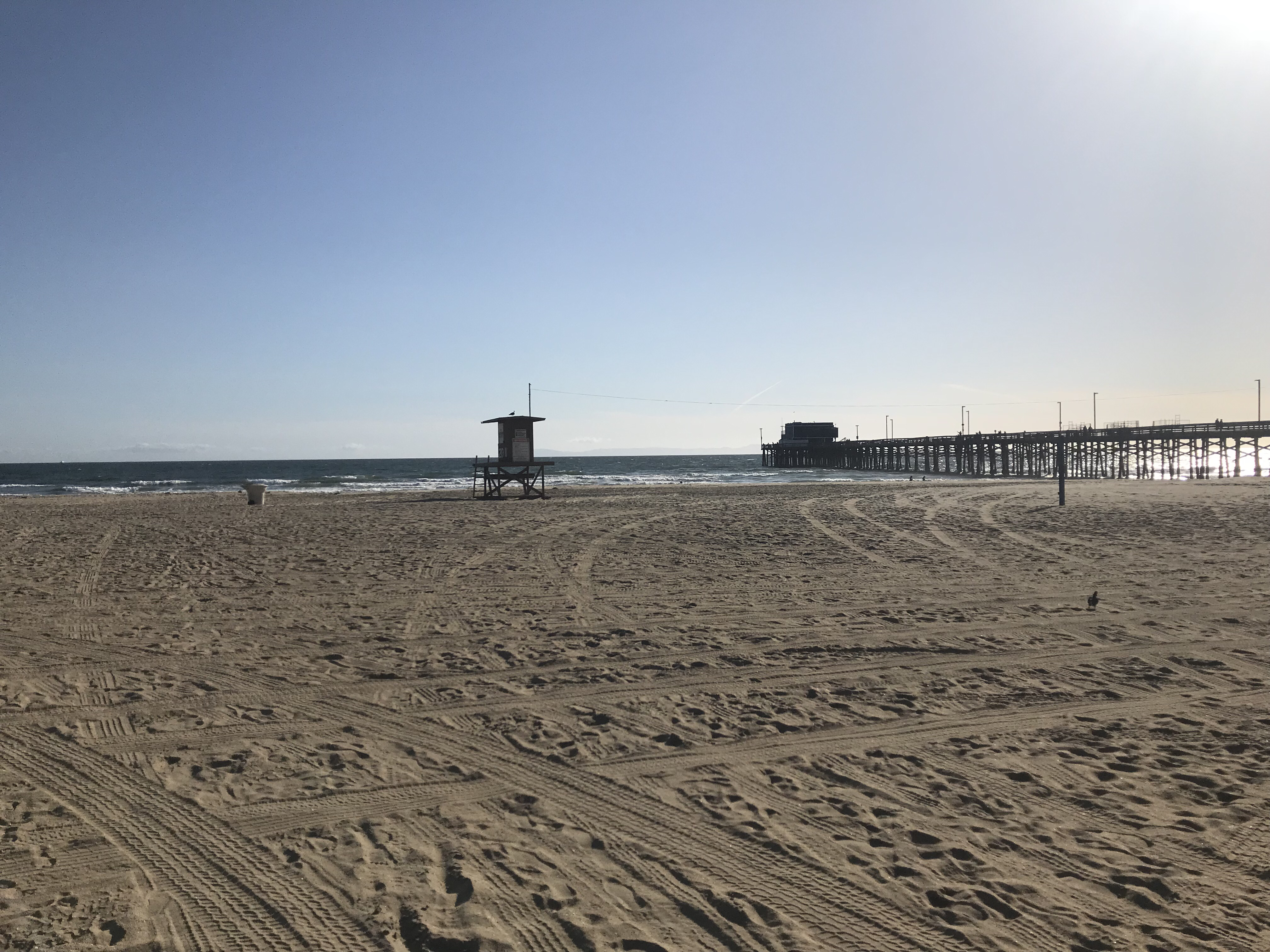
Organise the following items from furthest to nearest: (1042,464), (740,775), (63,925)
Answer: (1042,464) < (740,775) < (63,925)

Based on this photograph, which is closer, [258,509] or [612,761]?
[612,761]

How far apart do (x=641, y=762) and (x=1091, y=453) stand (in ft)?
222

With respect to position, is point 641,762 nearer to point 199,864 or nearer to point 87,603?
point 199,864

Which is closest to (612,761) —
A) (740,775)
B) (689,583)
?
(740,775)

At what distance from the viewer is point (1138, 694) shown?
17.8 feet

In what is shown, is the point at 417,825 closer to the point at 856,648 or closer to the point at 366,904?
the point at 366,904

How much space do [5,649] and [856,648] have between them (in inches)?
278

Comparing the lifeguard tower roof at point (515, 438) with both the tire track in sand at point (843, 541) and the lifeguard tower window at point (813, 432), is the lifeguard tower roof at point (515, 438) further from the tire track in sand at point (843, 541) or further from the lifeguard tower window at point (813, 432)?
the lifeguard tower window at point (813, 432)

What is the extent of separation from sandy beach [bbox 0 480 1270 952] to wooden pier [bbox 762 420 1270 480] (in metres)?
42.9

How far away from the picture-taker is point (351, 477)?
65.0 meters

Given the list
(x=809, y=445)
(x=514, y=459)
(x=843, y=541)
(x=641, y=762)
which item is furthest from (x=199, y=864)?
(x=809, y=445)

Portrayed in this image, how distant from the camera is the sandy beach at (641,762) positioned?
2.97 m

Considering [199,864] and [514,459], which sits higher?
[514,459]

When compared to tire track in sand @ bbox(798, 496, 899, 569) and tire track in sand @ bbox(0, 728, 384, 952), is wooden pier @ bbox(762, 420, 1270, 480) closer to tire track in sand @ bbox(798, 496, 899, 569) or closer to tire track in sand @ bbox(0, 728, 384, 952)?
tire track in sand @ bbox(798, 496, 899, 569)
